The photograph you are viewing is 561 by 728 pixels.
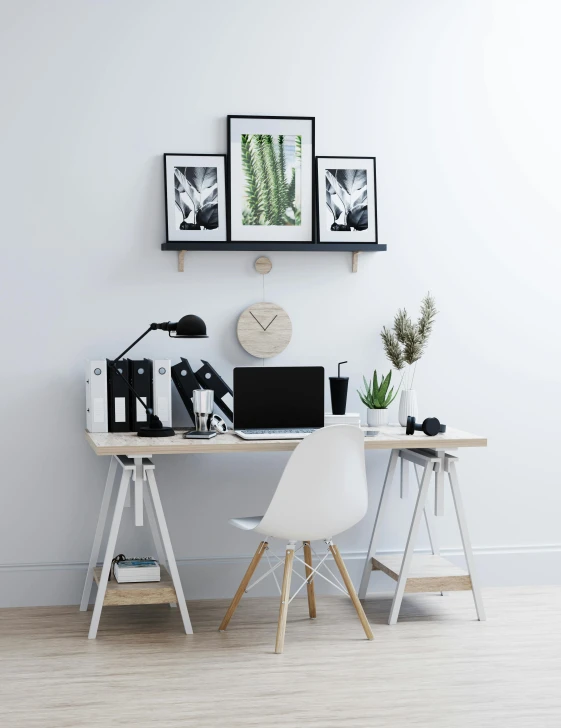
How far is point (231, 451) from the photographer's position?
3.23 m

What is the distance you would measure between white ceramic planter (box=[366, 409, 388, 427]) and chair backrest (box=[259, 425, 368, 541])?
1.92 feet

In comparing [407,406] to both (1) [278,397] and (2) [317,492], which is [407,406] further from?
(2) [317,492]

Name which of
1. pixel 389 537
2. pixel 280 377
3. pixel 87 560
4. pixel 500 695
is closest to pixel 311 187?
→ pixel 280 377

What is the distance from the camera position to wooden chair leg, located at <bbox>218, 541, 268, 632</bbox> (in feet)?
10.9

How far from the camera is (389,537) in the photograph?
3.99 m

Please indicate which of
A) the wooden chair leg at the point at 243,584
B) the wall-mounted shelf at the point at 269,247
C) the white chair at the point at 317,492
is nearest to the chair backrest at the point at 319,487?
the white chair at the point at 317,492

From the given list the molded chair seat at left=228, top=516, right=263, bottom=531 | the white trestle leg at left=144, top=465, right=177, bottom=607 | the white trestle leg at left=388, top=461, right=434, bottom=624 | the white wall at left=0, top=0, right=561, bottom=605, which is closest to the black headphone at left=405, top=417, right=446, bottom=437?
the white trestle leg at left=388, top=461, right=434, bottom=624

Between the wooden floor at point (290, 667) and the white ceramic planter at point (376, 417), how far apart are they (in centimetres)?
74

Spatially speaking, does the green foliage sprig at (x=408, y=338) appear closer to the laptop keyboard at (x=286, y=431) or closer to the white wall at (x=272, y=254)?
the white wall at (x=272, y=254)

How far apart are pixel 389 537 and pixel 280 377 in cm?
93

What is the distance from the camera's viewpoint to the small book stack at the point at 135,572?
336 centimetres

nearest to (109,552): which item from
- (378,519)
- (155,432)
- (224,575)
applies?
(155,432)

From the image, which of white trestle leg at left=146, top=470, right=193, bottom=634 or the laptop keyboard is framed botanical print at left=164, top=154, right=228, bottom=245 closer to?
the laptop keyboard

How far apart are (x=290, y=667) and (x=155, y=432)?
988mm
